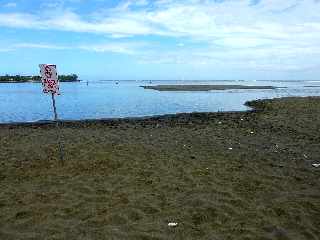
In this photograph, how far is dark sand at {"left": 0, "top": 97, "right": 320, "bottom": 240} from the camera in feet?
25.7

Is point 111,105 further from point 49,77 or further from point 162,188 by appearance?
point 162,188

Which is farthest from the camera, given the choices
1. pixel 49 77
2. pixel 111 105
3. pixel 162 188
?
pixel 111 105

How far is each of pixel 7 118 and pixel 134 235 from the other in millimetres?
32195

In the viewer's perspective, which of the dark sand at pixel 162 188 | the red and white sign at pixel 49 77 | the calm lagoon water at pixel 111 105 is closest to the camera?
the dark sand at pixel 162 188

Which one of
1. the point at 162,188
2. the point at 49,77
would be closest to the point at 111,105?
the point at 49,77

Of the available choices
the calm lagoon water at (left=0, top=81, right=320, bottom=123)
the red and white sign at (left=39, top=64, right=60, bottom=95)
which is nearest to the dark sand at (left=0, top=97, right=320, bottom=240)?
the red and white sign at (left=39, top=64, right=60, bottom=95)

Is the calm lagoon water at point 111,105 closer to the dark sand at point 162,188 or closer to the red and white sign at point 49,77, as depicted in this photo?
the dark sand at point 162,188

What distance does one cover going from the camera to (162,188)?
10406mm

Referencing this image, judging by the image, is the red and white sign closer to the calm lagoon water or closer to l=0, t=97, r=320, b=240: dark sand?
l=0, t=97, r=320, b=240: dark sand

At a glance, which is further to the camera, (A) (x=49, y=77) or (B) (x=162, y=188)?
(A) (x=49, y=77)

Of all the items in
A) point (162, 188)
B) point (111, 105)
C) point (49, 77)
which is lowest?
point (111, 105)

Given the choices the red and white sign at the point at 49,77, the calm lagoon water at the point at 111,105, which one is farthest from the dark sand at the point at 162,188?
the calm lagoon water at the point at 111,105

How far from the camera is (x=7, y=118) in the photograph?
3700 cm

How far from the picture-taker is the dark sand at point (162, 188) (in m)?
7.83
